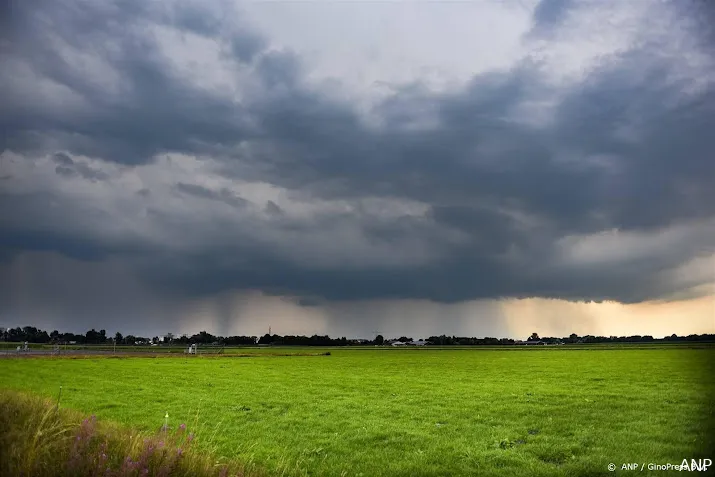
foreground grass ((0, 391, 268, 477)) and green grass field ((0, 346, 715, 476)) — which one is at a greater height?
foreground grass ((0, 391, 268, 477))

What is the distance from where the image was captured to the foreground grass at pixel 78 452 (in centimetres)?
861

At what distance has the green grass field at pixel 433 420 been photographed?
1518 cm

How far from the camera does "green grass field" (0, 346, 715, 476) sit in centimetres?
1518

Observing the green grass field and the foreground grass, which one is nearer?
the foreground grass

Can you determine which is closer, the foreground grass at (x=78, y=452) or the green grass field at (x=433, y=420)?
the foreground grass at (x=78, y=452)

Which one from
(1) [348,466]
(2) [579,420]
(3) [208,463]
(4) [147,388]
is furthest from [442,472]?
(4) [147,388]

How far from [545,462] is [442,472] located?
3.41m

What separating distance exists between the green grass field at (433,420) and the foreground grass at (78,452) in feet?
12.4

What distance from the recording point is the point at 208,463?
33.8 ft

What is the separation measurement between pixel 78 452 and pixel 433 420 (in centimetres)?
1708

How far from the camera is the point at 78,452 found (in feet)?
29.9

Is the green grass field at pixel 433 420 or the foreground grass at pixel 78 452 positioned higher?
the foreground grass at pixel 78 452

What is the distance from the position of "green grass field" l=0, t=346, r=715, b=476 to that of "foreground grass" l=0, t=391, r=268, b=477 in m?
3.78

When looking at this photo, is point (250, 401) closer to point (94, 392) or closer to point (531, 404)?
point (94, 392)
